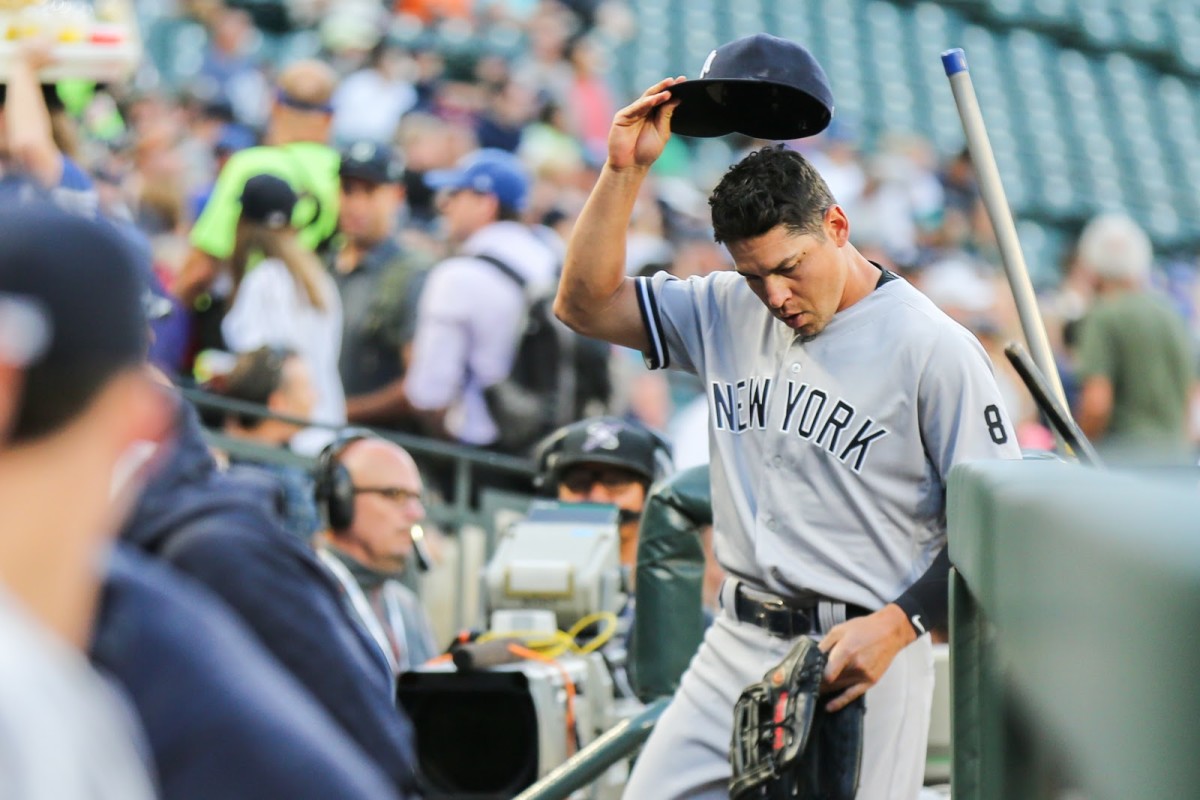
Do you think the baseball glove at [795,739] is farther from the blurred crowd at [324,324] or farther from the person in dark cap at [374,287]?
the person in dark cap at [374,287]

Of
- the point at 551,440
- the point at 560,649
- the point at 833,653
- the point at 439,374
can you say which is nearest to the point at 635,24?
the point at 439,374

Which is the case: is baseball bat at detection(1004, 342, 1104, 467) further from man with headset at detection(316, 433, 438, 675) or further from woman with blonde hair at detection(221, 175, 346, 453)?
woman with blonde hair at detection(221, 175, 346, 453)

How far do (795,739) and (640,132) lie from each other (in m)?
1.10

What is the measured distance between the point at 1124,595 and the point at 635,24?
54.8 feet

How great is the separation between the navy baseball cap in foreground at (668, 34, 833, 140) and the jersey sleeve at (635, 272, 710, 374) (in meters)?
0.28

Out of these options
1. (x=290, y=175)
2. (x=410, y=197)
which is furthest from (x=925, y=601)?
(x=410, y=197)

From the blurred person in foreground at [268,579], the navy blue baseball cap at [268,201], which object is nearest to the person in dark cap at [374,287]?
the navy blue baseball cap at [268,201]

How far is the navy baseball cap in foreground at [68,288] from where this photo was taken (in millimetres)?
1078

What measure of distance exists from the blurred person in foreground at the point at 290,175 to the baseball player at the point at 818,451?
3.46 meters

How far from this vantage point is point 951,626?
6.82ft

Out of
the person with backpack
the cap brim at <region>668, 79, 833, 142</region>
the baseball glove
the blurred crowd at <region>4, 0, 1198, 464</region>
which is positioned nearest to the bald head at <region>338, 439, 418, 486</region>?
the blurred crowd at <region>4, 0, 1198, 464</region>

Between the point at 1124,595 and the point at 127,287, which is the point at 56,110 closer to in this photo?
the point at 127,287

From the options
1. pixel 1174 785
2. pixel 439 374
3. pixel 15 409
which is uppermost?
pixel 15 409

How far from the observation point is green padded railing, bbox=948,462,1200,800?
86 cm
